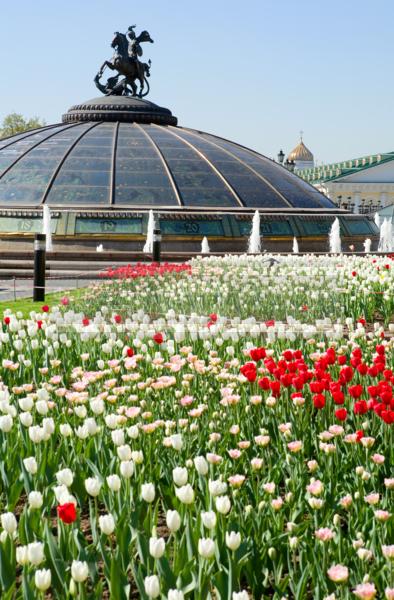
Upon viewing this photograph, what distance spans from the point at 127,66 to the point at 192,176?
832cm

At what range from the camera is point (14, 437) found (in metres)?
4.91

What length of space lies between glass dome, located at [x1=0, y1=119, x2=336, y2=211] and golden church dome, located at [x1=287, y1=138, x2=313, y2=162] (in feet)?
226

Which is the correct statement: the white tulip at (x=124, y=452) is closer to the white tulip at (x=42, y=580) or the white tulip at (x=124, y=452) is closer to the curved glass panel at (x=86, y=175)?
the white tulip at (x=42, y=580)

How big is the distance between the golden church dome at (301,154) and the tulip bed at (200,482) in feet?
311

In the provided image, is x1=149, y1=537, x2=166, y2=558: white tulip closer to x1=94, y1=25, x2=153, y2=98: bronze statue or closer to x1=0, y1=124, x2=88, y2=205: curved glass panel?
x1=0, y1=124, x2=88, y2=205: curved glass panel

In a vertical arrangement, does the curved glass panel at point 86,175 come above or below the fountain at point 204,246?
above

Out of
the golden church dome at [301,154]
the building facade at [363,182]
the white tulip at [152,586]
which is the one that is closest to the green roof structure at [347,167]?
the building facade at [363,182]

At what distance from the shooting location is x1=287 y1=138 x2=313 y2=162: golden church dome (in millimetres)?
100438

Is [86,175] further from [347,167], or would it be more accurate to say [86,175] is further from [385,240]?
[347,167]

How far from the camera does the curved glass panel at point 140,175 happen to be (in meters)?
27.6

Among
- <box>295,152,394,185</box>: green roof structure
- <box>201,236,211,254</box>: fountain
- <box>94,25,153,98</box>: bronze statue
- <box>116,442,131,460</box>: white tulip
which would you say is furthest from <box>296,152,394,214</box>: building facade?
<box>116,442,131,460</box>: white tulip

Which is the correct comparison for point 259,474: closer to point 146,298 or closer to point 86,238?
point 146,298

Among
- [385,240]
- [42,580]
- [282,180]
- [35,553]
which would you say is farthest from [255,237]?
[42,580]

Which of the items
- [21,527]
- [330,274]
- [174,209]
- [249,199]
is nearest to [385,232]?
[249,199]
